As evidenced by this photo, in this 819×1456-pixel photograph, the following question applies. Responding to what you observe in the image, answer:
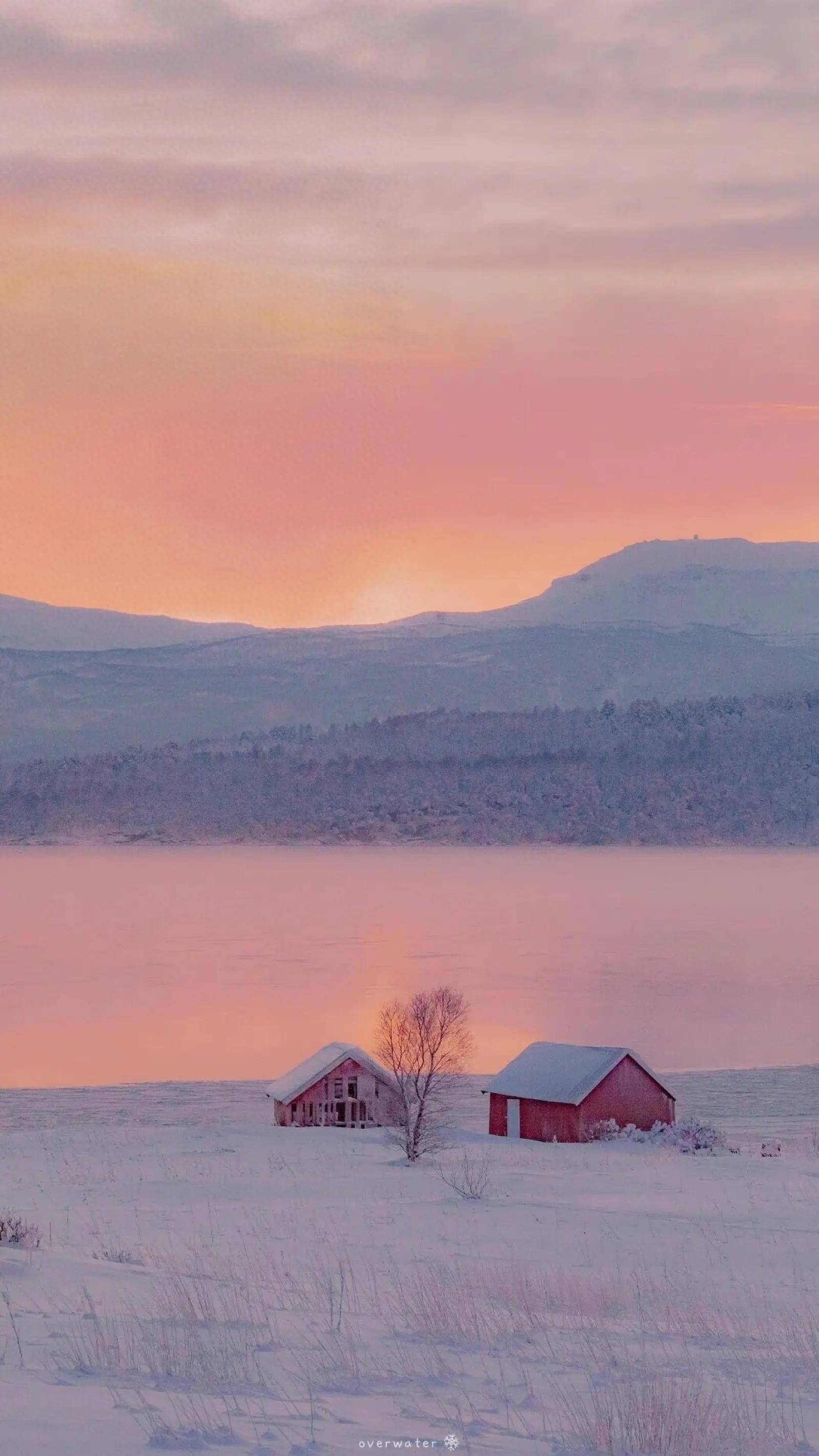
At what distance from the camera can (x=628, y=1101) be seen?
33.8m

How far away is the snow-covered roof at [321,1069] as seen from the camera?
35000 millimetres

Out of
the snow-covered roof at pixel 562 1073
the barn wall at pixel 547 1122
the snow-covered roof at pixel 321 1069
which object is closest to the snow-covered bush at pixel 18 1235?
the barn wall at pixel 547 1122

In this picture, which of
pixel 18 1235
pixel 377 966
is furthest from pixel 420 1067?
pixel 377 966

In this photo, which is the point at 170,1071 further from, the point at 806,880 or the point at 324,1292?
the point at 806,880

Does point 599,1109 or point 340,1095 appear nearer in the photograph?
point 599,1109

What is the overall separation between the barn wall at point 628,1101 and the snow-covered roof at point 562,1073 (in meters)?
0.15

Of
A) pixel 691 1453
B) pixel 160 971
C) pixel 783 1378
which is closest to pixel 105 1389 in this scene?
pixel 691 1453

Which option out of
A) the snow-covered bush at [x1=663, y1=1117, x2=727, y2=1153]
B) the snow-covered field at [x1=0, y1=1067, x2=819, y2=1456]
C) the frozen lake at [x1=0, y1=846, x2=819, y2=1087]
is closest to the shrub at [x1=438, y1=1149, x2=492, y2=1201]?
the snow-covered field at [x1=0, y1=1067, x2=819, y2=1456]

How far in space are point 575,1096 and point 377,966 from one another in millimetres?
54511

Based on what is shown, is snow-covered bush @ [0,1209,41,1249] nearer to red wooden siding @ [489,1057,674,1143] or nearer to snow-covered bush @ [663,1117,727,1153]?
snow-covered bush @ [663,1117,727,1153]

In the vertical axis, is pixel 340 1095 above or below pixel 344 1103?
above

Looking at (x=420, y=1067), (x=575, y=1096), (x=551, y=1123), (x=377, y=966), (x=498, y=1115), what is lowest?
(x=377, y=966)

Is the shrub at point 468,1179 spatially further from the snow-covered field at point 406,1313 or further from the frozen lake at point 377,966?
the frozen lake at point 377,966

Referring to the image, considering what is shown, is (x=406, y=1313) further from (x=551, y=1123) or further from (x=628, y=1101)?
(x=628, y=1101)
